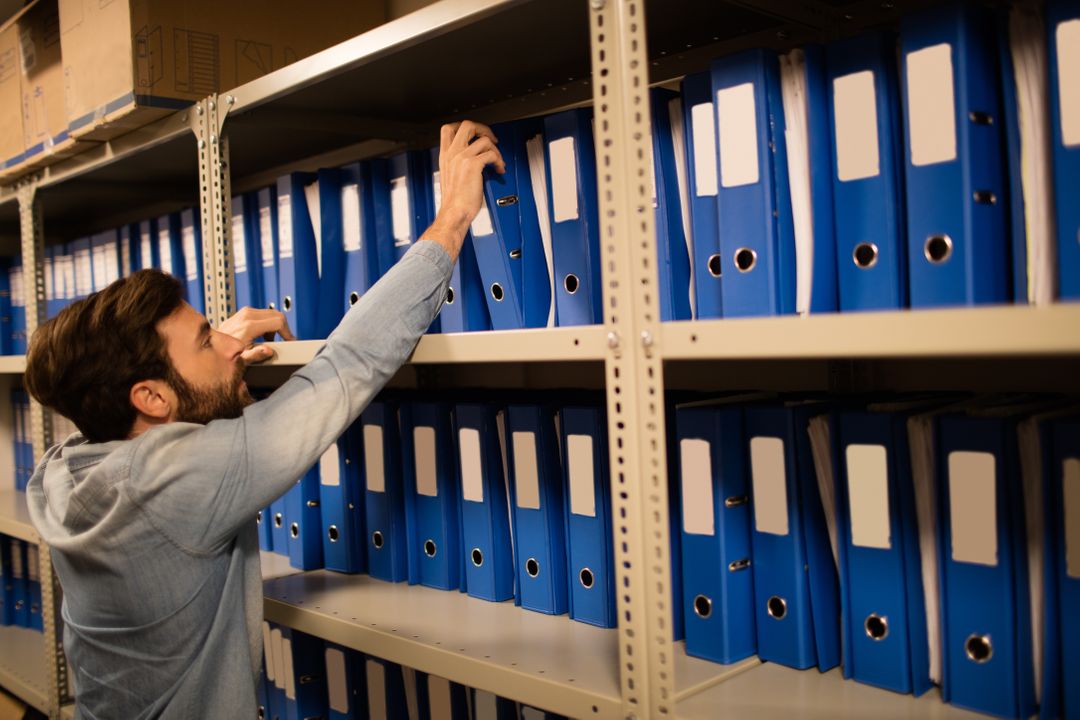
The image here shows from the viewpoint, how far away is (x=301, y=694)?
1650mm

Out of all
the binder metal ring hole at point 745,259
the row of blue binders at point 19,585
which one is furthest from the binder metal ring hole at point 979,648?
the row of blue binders at point 19,585

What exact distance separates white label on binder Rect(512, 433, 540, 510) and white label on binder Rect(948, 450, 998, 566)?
0.58 m

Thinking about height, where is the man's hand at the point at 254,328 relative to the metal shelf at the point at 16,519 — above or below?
above

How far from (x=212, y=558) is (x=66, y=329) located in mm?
397

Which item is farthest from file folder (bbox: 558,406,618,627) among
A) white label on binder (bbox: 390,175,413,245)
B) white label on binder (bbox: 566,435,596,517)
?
white label on binder (bbox: 390,175,413,245)

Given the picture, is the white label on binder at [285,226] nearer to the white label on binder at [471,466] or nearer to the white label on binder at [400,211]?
the white label on binder at [400,211]

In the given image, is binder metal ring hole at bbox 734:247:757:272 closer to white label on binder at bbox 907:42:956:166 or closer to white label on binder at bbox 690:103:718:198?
white label on binder at bbox 690:103:718:198

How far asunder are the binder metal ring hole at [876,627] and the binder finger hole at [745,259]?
40 cm

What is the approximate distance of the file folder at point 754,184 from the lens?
94 cm

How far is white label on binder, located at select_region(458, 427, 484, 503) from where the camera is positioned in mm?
1354

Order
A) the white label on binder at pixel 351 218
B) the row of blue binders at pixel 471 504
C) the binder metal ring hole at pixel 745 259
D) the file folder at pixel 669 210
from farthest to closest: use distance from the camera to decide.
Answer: the white label on binder at pixel 351 218, the row of blue binders at pixel 471 504, the file folder at pixel 669 210, the binder metal ring hole at pixel 745 259

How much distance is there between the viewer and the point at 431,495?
1.44m

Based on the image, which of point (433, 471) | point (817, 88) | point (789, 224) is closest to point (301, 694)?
point (433, 471)

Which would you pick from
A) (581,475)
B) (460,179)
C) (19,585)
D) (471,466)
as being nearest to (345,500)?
(471,466)
